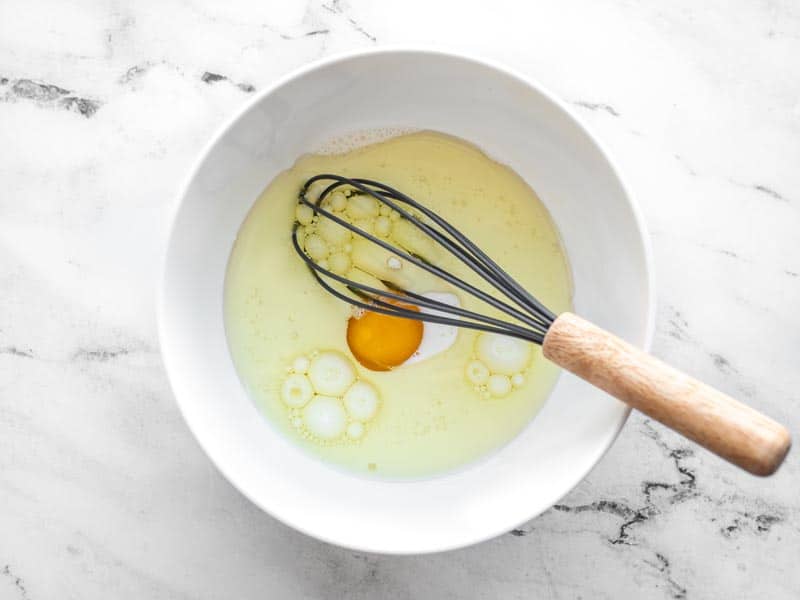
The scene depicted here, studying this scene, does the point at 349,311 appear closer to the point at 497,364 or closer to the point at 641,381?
the point at 497,364

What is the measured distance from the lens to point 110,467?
2.93ft

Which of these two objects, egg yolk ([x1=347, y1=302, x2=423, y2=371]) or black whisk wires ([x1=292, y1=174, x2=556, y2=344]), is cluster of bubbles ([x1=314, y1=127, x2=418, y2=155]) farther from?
egg yolk ([x1=347, y1=302, x2=423, y2=371])

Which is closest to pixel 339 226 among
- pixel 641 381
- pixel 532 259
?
pixel 532 259

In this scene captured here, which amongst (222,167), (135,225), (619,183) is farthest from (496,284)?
(135,225)

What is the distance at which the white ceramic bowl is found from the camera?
2.47ft

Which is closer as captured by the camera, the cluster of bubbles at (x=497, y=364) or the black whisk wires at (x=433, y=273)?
the black whisk wires at (x=433, y=273)

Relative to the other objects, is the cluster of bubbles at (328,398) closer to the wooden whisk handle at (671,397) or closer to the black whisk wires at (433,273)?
the black whisk wires at (433,273)

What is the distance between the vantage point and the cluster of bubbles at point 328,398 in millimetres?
882

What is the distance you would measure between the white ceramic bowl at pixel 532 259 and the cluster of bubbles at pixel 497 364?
41 millimetres

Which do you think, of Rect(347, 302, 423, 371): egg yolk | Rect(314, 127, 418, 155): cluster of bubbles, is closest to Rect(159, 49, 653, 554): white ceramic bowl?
Rect(314, 127, 418, 155): cluster of bubbles

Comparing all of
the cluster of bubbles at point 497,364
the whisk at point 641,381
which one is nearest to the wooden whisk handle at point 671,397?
the whisk at point 641,381

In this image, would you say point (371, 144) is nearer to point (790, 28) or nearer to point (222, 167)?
point (222, 167)

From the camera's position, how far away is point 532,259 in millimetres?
882

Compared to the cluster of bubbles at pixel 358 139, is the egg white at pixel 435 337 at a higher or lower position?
lower
